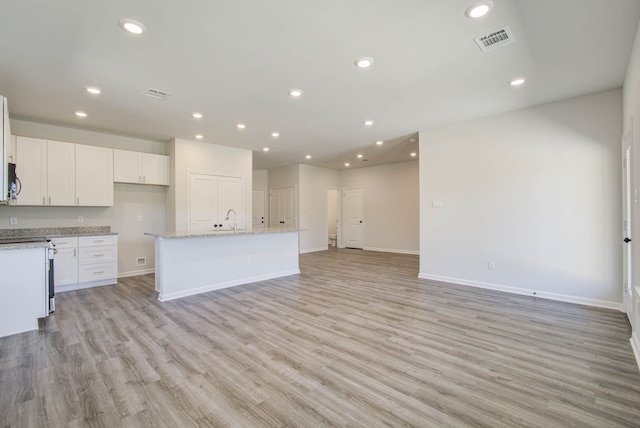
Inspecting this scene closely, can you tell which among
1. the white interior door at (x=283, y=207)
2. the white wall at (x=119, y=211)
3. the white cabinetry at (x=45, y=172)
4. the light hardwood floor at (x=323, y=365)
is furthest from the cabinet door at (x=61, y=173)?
the white interior door at (x=283, y=207)

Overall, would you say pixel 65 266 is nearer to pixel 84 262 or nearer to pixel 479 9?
pixel 84 262

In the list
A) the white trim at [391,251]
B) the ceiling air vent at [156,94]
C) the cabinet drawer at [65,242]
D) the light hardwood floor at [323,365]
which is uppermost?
the ceiling air vent at [156,94]

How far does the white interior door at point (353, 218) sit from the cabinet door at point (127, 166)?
6307 mm

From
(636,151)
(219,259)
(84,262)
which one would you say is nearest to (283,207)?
(219,259)

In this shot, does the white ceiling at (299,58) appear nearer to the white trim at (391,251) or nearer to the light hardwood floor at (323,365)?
the light hardwood floor at (323,365)

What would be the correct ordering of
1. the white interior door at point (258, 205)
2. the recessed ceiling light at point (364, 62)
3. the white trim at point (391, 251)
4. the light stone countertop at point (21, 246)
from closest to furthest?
the recessed ceiling light at point (364, 62)
the light stone countertop at point (21, 246)
the white trim at point (391, 251)
the white interior door at point (258, 205)

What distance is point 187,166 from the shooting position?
19.7 feet

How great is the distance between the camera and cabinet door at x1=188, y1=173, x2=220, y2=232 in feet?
19.9

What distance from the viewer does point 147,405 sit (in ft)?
6.30

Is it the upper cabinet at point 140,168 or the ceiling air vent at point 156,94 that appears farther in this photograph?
the upper cabinet at point 140,168

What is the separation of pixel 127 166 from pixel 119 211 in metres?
0.90

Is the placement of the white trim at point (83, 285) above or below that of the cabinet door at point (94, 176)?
below

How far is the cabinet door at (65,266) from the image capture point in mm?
4582

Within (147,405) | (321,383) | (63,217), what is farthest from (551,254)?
(63,217)
